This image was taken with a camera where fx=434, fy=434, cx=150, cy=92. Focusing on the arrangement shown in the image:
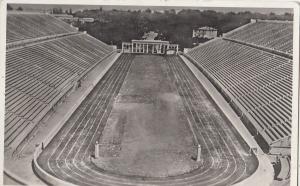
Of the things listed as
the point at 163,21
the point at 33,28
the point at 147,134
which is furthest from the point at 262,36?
the point at 33,28

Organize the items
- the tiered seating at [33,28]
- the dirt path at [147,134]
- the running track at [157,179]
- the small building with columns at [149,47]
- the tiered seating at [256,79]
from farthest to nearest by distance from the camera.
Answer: the tiered seating at [33,28] < the small building with columns at [149,47] < the tiered seating at [256,79] < the dirt path at [147,134] < the running track at [157,179]

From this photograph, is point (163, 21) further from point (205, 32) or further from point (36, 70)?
point (36, 70)

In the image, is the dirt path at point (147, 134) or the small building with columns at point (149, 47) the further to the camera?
the small building with columns at point (149, 47)

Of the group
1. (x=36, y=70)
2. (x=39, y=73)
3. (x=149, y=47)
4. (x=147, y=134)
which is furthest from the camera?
(x=149, y=47)

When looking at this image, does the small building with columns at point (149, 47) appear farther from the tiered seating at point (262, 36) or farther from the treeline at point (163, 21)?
the tiered seating at point (262, 36)

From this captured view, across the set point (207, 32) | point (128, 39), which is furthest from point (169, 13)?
point (128, 39)

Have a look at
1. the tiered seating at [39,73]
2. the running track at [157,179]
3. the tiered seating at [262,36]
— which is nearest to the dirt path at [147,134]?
the running track at [157,179]
